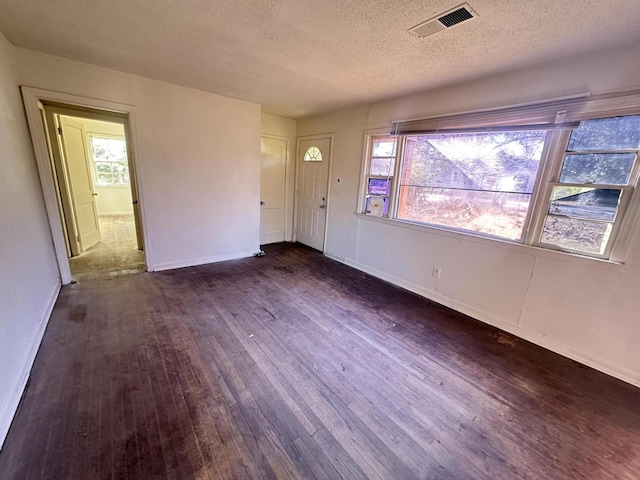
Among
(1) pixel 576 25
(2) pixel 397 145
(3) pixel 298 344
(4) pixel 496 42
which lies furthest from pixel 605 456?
(2) pixel 397 145

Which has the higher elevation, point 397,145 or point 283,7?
point 283,7

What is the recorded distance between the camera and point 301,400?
167cm

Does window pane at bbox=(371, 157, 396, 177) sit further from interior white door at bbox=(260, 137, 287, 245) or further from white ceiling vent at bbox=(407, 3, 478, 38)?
interior white door at bbox=(260, 137, 287, 245)

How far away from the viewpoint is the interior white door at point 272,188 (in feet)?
15.8

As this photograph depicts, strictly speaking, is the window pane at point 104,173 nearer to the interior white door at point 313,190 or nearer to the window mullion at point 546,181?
the interior white door at point 313,190

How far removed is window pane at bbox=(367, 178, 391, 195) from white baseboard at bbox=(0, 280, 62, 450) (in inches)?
149

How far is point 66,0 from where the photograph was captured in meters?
1.69

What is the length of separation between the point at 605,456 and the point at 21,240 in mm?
4133

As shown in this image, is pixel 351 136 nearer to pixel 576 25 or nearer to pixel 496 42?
pixel 496 42

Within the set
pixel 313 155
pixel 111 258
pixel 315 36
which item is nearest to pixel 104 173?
pixel 111 258

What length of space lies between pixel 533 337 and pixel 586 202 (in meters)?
1.27

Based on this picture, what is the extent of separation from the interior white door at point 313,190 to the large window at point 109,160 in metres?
5.29

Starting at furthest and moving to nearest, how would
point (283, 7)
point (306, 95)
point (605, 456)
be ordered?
point (306, 95) → point (283, 7) → point (605, 456)

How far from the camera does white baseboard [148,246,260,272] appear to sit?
11.8ft
